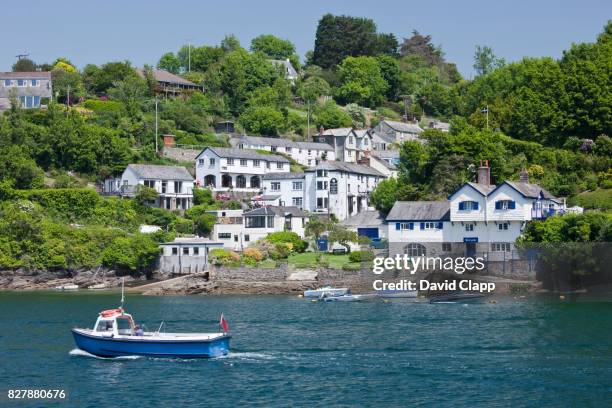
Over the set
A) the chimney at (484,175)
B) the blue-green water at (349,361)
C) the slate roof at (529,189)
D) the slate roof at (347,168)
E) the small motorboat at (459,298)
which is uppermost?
the slate roof at (347,168)

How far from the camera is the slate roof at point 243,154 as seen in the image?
11231 cm

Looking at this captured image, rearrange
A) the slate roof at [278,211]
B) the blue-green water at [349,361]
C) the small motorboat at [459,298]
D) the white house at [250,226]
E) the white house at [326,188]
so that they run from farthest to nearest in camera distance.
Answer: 1. the white house at [326,188]
2. the slate roof at [278,211]
3. the white house at [250,226]
4. the small motorboat at [459,298]
5. the blue-green water at [349,361]

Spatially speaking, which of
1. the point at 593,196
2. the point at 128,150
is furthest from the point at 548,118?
the point at 128,150

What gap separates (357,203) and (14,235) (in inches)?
1553

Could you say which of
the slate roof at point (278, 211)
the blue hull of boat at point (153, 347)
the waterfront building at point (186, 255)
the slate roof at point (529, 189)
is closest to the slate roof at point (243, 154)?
the slate roof at point (278, 211)

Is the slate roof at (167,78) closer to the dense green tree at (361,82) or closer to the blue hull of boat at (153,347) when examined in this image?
the dense green tree at (361,82)

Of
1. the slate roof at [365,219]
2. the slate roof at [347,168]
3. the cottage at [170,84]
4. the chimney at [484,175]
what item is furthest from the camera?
the cottage at [170,84]

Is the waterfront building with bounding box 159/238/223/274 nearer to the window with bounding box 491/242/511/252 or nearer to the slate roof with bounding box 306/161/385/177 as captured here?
the slate roof with bounding box 306/161/385/177

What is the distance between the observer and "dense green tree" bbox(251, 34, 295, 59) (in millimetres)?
181875

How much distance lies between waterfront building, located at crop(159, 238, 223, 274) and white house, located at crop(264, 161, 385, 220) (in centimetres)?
2067

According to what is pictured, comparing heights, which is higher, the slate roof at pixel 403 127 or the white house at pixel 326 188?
the slate roof at pixel 403 127

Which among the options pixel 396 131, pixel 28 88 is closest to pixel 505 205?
pixel 396 131

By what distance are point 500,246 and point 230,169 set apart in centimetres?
4079

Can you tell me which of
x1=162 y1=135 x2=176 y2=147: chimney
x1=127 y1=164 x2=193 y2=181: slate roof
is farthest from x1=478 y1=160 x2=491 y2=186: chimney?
x1=162 y1=135 x2=176 y2=147: chimney
